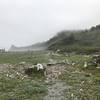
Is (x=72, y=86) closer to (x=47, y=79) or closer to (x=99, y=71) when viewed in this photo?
(x=47, y=79)

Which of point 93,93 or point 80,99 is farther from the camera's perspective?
point 93,93

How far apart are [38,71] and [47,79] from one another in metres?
4.35

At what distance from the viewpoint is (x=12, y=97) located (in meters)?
25.5

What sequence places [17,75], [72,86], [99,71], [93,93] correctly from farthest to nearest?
[99,71] → [17,75] → [72,86] → [93,93]

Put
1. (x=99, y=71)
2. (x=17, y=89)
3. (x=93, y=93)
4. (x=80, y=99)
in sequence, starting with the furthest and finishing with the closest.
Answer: (x=99, y=71) < (x=17, y=89) < (x=93, y=93) < (x=80, y=99)

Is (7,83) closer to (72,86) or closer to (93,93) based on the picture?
(72,86)

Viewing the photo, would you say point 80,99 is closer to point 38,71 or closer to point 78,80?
point 78,80

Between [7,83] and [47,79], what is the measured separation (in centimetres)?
598

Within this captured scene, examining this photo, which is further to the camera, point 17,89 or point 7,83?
point 7,83

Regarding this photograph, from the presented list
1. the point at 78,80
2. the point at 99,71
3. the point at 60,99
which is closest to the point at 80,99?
the point at 60,99

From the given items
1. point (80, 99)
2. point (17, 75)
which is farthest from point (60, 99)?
point (17, 75)

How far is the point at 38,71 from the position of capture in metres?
40.2

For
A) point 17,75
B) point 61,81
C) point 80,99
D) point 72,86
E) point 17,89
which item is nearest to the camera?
point 80,99

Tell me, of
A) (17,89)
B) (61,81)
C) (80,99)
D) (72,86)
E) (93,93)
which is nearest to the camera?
(80,99)
